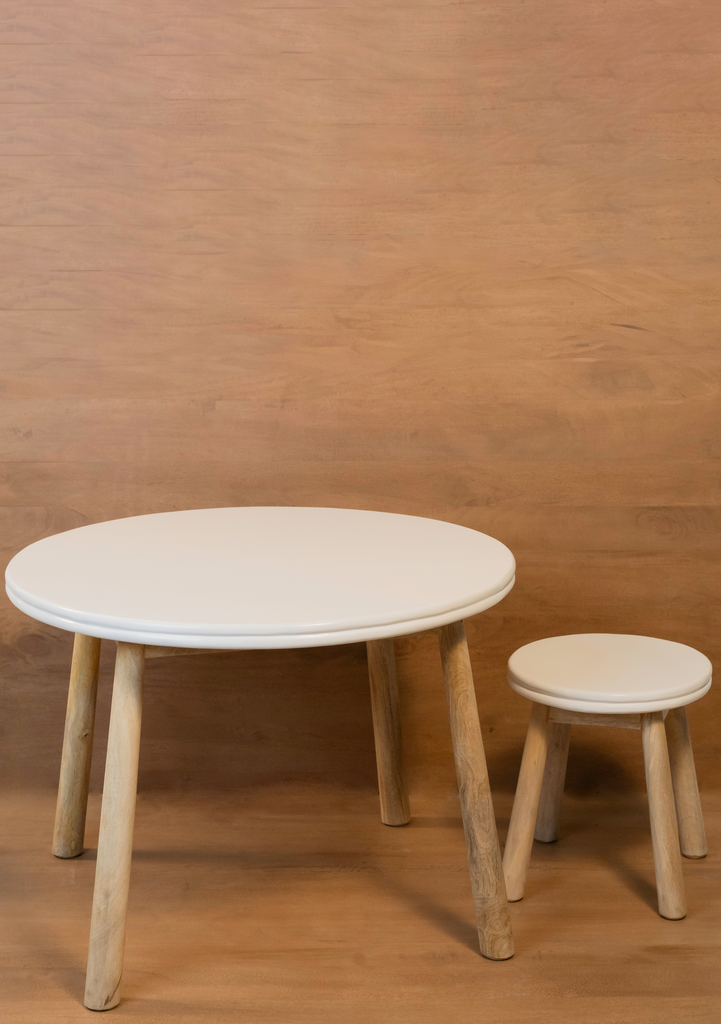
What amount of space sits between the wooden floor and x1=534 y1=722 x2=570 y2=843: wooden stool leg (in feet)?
0.13

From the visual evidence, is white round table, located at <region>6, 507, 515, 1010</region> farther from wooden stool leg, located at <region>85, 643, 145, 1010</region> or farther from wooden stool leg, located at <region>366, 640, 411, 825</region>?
wooden stool leg, located at <region>366, 640, 411, 825</region>

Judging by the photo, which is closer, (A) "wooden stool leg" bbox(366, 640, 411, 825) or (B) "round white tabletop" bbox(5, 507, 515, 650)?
(B) "round white tabletop" bbox(5, 507, 515, 650)

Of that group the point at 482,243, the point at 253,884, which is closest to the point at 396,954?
the point at 253,884

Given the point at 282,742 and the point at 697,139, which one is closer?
the point at 697,139

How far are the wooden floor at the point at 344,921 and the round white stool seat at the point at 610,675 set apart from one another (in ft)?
1.32

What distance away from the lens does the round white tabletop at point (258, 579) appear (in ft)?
3.94

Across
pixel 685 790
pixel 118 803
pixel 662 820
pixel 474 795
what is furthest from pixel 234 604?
pixel 685 790

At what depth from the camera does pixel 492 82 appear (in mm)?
1925

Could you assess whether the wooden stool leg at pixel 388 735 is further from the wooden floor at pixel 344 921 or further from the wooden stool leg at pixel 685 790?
the wooden stool leg at pixel 685 790

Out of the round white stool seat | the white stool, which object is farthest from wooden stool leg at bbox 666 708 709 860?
the round white stool seat

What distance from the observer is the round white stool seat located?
5.14 ft

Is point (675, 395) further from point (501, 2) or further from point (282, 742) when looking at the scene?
point (282, 742)

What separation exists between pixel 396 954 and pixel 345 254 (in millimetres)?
1398

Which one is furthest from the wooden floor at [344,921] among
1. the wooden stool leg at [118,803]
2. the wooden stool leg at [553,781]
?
the wooden stool leg at [118,803]
